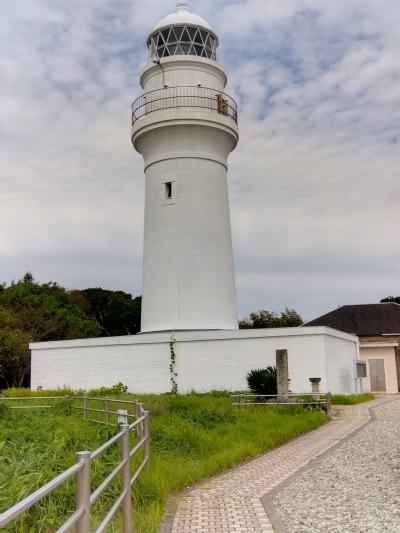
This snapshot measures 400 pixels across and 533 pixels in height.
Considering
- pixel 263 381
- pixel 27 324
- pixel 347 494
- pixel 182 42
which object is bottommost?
pixel 347 494

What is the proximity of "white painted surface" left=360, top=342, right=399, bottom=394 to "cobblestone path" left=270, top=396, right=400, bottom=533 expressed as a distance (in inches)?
721

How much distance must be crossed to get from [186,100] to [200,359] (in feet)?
30.2

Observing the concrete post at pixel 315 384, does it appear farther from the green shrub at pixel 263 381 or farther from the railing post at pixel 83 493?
the railing post at pixel 83 493

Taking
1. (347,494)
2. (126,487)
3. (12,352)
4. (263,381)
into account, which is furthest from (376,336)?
(126,487)

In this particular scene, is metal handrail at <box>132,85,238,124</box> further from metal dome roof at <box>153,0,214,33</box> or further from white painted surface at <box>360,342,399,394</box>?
white painted surface at <box>360,342,399,394</box>

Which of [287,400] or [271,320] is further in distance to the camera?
[271,320]

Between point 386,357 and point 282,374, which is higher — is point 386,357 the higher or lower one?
the higher one

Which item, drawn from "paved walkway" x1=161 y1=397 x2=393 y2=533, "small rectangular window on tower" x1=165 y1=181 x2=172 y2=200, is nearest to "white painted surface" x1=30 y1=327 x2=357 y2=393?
"small rectangular window on tower" x1=165 y1=181 x2=172 y2=200

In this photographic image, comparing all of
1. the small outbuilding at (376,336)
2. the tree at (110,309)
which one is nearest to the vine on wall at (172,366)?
the small outbuilding at (376,336)

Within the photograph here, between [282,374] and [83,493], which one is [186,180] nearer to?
[282,374]

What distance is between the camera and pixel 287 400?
16156 millimetres

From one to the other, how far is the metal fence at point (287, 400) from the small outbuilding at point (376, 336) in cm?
1110

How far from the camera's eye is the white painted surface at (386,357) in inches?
1087

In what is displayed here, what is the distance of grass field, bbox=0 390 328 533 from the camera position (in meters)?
5.53
